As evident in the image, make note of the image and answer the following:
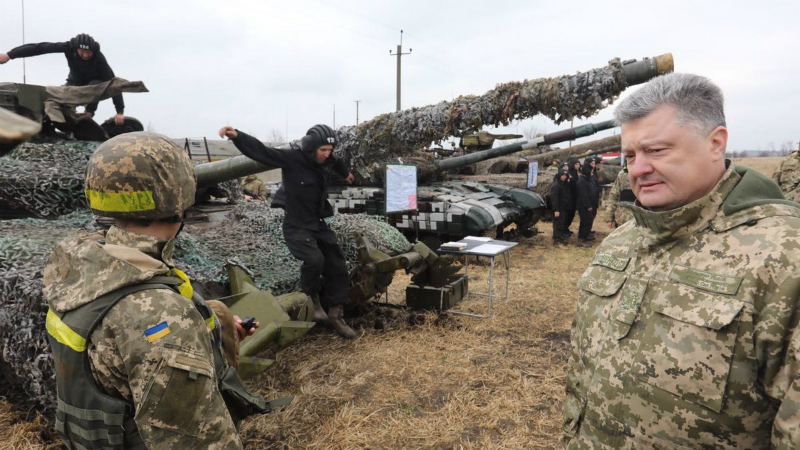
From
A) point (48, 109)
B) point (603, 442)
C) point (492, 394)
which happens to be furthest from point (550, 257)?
point (603, 442)

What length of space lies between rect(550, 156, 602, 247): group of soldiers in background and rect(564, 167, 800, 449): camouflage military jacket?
33.3 feet

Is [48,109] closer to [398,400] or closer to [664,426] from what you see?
[398,400]

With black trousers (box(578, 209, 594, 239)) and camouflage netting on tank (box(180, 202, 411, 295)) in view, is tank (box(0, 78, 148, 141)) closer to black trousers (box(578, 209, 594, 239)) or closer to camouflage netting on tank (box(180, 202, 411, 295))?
camouflage netting on tank (box(180, 202, 411, 295))

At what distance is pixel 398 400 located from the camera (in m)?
4.26

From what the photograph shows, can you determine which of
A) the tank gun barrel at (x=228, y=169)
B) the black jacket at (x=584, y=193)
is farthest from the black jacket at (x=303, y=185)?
the black jacket at (x=584, y=193)

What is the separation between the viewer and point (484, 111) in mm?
3988

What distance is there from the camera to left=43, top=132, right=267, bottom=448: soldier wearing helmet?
1.40 m

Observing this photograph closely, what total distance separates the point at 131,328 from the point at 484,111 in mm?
3118

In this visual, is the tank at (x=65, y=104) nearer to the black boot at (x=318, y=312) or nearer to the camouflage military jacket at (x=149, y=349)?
the black boot at (x=318, y=312)

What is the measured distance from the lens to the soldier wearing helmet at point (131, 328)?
1.40 m

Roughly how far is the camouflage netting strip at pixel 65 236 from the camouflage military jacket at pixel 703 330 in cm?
300

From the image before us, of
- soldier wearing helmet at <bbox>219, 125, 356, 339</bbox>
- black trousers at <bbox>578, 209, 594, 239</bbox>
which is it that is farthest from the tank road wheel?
black trousers at <bbox>578, 209, 594, 239</bbox>

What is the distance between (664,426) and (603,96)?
8.49ft

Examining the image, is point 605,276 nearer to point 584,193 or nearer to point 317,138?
point 317,138
